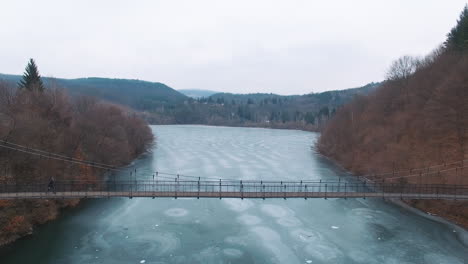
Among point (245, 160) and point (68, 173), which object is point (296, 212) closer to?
point (68, 173)

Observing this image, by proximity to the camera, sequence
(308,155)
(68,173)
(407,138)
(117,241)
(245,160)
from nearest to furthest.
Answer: (117,241), (68,173), (407,138), (245,160), (308,155)

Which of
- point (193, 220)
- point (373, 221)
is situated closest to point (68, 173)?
point (193, 220)

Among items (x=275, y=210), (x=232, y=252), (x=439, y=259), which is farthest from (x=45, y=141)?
(x=439, y=259)

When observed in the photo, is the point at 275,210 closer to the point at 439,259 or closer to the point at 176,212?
the point at 176,212

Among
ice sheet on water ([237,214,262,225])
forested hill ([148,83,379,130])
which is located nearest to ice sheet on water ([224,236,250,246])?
ice sheet on water ([237,214,262,225])

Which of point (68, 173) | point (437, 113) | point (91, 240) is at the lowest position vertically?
point (91, 240)

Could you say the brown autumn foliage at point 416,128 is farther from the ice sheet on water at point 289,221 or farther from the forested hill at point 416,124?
the ice sheet on water at point 289,221
